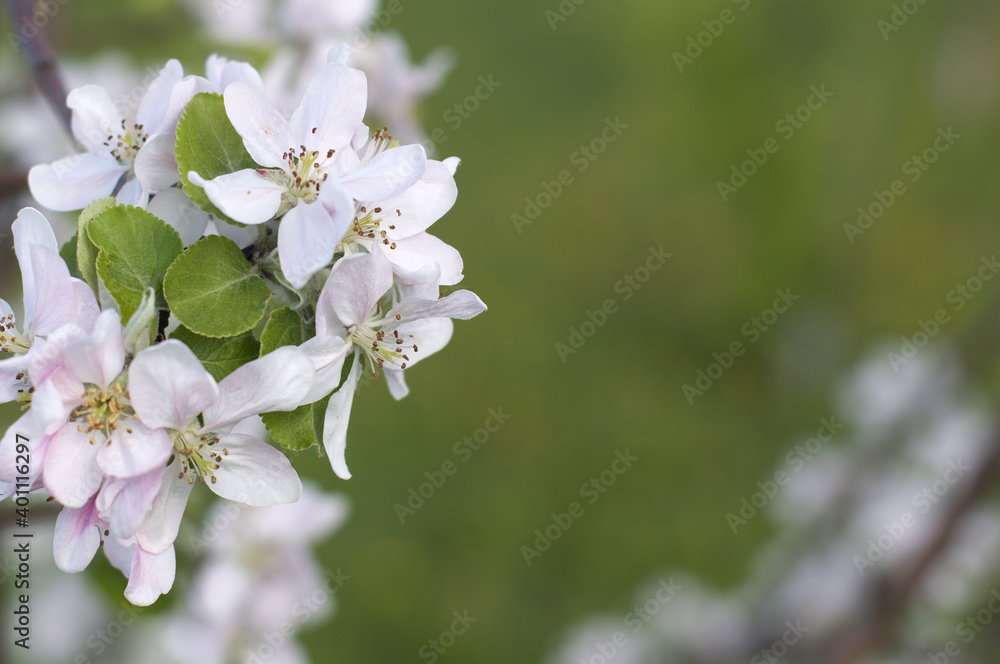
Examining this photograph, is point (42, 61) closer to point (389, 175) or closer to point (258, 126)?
point (258, 126)

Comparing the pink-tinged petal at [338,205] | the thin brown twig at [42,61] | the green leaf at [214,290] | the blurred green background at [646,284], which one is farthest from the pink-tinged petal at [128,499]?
the blurred green background at [646,284]

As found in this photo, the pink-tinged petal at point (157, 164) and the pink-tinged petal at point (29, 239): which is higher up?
the pink-tinged petal at point (157, 164)

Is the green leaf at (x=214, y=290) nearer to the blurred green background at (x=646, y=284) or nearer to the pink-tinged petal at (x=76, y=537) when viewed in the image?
the pink-tinged petal at (x=76, y=537)

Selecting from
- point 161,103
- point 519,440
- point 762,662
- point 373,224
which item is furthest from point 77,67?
point 519,440

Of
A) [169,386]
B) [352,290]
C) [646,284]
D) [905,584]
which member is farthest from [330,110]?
[646,284]

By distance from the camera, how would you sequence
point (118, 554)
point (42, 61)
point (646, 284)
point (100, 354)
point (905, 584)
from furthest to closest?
1. point (646, 284)
2. point (905, 584)
3. point (42, 61)
4. point (118, 554)
5. point (100, 354)
